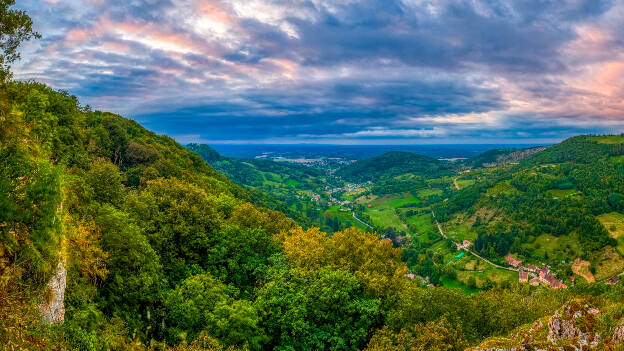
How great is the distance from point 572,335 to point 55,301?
25.2 metres

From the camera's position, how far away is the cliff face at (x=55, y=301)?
13.2m

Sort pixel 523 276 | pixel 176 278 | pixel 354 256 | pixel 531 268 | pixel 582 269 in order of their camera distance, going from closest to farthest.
Answer: pixel 176 278
pixel 354 256
pixel 523 276
pixel 582 269
pixel 531 268

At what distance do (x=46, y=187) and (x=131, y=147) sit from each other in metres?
50.9

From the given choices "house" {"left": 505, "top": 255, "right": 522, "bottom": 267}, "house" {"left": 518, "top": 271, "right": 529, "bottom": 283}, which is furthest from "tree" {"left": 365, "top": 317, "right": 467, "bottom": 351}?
"house" {"left": 505, "top": 255, "right": 522, "bottom": 267}

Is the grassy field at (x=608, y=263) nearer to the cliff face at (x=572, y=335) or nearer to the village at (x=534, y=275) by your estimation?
the village at (x=534, y=275)

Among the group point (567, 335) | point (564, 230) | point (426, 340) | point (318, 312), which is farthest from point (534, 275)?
point (318, 312)

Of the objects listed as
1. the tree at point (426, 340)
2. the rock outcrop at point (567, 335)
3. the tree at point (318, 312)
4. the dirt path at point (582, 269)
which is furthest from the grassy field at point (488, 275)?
the rock outcrop at point (567, 335)

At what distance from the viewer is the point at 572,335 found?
51.7 ft

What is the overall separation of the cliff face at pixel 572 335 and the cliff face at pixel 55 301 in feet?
66.8

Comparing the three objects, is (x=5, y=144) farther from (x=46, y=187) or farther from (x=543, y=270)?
(x=543, y=270)

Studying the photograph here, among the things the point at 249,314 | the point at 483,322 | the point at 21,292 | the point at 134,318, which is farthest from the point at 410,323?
the point at 21,292

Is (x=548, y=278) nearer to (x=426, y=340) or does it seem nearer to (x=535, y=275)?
(x=535, y=275)

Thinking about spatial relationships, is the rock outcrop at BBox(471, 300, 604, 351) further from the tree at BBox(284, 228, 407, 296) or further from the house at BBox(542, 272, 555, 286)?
the house at BBox(542, 272, 555, 286)

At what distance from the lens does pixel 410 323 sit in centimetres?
2264
